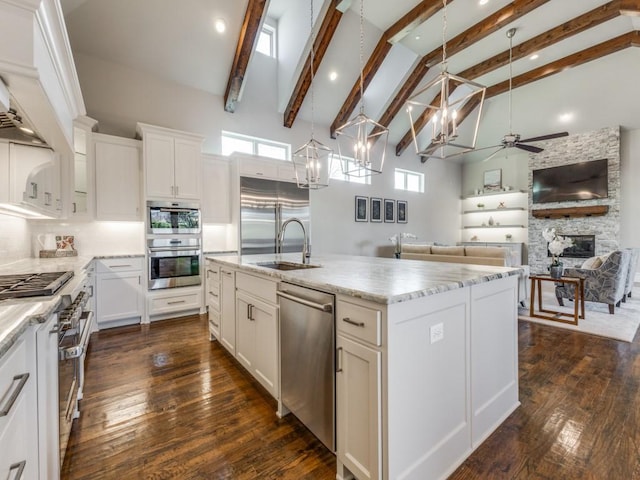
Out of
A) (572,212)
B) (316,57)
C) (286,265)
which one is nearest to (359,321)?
(286,265)

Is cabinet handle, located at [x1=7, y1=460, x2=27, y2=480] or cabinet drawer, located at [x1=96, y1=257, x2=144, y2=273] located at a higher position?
cabinet drawer, located at [x1=96, y1=257, x2=144, y2=273]

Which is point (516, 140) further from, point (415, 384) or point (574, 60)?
point (415, 384)

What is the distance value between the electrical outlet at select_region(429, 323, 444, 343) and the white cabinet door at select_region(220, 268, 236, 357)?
176 centimetres

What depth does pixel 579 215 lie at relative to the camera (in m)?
6.91

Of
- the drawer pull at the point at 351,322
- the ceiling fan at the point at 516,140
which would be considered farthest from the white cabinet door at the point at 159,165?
the ceiling fan at the point at 516,140

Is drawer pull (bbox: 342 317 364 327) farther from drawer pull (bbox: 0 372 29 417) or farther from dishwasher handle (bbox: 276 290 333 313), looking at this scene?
drawer pull (bbox: 0 372 29 417)

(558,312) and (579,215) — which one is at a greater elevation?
(579,215)

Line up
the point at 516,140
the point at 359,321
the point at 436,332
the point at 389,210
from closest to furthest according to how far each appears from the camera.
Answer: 1. the point at 359,321
2. the point at 436,332
3. the point at 516,140
4. the point at 389,210

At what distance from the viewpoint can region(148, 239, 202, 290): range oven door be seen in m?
3.99

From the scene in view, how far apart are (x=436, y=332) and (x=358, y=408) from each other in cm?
52

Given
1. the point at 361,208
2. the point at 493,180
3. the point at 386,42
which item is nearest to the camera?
the point at 386,42

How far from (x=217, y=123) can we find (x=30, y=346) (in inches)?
189

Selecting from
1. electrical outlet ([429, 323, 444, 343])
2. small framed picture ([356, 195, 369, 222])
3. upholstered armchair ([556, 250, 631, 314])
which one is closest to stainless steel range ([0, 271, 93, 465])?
electrical outlet ([429, 323, 444, 343])

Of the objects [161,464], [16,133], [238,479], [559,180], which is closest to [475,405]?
[238,479]
